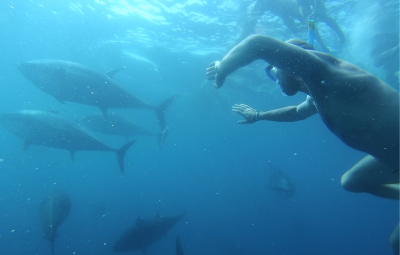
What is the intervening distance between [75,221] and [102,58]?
59.7ft

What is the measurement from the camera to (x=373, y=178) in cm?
290

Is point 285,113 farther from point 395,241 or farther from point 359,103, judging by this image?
point 395,241

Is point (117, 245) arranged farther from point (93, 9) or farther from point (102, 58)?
point (102, 58)

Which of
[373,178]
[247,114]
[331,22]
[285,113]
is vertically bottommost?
[373,178]

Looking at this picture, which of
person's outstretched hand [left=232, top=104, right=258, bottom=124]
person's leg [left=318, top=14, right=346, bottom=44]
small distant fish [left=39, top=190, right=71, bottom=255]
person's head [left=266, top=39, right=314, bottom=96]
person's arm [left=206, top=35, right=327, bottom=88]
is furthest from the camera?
person's leg [left=318, top=14, right=346, bottom=44]

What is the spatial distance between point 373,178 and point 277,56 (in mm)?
2467

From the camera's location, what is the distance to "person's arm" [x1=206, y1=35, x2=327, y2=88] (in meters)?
1.79

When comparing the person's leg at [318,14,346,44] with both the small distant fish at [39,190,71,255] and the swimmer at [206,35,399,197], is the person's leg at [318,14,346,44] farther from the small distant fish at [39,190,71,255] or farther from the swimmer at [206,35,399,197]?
the small distant fish at [39,190,71,255]

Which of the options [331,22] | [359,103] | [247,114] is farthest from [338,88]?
[331,22]

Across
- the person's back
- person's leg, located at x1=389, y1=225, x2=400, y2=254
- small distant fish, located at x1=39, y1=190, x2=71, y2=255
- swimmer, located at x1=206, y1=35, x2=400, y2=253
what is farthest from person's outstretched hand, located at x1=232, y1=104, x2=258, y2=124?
small distant fish, located at x1=39, y1=190, x2=71, y2=255

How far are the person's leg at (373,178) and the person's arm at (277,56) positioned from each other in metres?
1.83

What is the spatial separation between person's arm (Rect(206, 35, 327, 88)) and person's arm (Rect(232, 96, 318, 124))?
1248 millimetres

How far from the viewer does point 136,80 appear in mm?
31078

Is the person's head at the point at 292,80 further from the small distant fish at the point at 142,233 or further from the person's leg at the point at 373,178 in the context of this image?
the small distant fish at the point at 142,233
